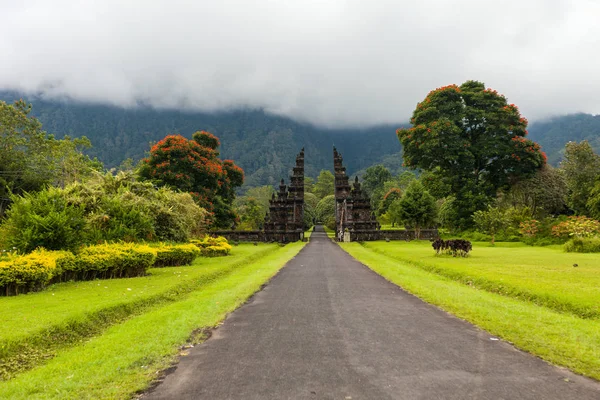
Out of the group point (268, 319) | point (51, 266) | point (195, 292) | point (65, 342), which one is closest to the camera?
point (65, 342)

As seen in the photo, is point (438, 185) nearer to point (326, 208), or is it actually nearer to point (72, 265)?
point (72, 265)

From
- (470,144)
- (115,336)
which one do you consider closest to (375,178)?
(470,144)

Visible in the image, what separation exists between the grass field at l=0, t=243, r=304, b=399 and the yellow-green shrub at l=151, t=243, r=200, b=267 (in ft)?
17.8

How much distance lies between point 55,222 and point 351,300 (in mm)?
11504

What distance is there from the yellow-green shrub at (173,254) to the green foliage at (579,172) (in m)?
42.2

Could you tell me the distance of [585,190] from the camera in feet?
134

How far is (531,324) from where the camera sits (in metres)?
7.85

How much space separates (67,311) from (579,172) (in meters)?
52.8

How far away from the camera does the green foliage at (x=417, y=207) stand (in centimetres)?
4534

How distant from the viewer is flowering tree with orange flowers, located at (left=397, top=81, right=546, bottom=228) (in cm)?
4562

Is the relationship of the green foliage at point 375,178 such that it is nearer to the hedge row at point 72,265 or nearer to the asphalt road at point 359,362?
the hedge row at point 72,265

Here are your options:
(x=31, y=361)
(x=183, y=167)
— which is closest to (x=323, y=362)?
(x=31, y=361)

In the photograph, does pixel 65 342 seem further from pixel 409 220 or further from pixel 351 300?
pixel 409 220

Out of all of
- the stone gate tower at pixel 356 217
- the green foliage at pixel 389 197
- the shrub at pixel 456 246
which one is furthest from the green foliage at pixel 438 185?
the green foliage at pixel 389 197
